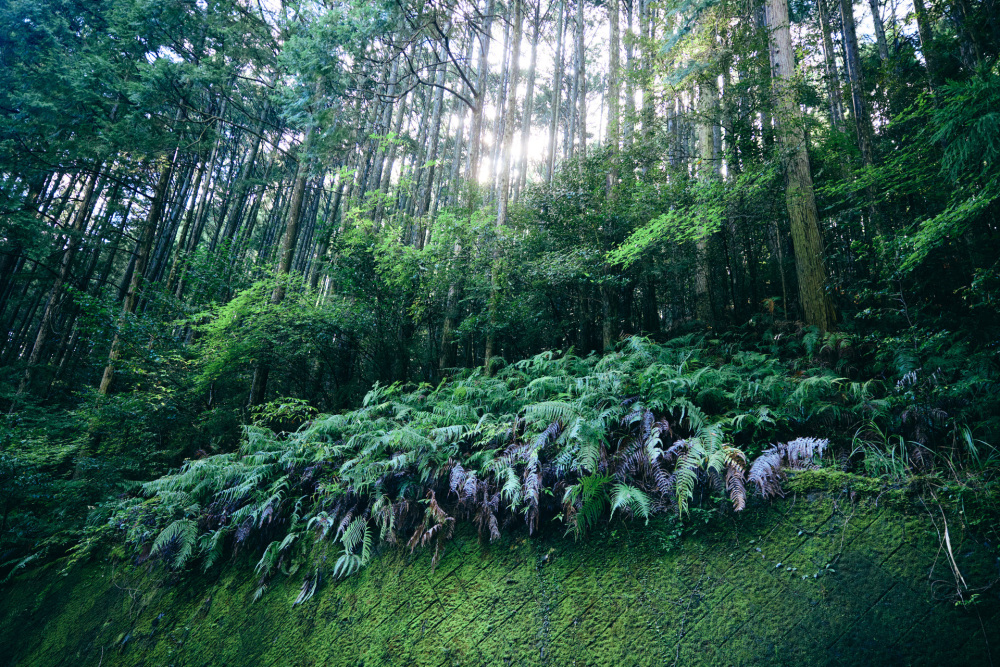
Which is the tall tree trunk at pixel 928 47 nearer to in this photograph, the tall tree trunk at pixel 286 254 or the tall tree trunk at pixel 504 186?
the tall tree trunk at pixel 504 186

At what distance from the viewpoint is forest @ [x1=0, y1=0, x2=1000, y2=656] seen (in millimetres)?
3514

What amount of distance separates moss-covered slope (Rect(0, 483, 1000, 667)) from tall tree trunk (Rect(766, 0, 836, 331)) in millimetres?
Result: 5154


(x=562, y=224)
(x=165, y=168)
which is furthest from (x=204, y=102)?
(x=562, y=224)

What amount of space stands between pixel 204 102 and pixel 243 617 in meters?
17.0

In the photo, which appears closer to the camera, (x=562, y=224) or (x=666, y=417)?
(x=666, y=417)

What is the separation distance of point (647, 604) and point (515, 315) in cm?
565

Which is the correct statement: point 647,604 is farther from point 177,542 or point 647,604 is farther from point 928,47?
point 928,47

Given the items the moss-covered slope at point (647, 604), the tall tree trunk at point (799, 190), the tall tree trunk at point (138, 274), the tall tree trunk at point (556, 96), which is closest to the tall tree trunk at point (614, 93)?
the tall tree trunk at point (799, 190)

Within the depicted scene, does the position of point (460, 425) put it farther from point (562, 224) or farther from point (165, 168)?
point (165, 168)

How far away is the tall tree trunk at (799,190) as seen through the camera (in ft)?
22.7

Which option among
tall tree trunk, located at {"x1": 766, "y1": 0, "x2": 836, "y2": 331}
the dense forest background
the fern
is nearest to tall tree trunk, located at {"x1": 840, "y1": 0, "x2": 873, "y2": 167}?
the dense forest background

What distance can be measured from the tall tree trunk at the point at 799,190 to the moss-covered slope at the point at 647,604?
5.15 meters

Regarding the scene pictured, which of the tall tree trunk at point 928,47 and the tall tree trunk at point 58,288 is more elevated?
the tall tree trunk at point 928,47

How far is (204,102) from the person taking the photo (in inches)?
580
